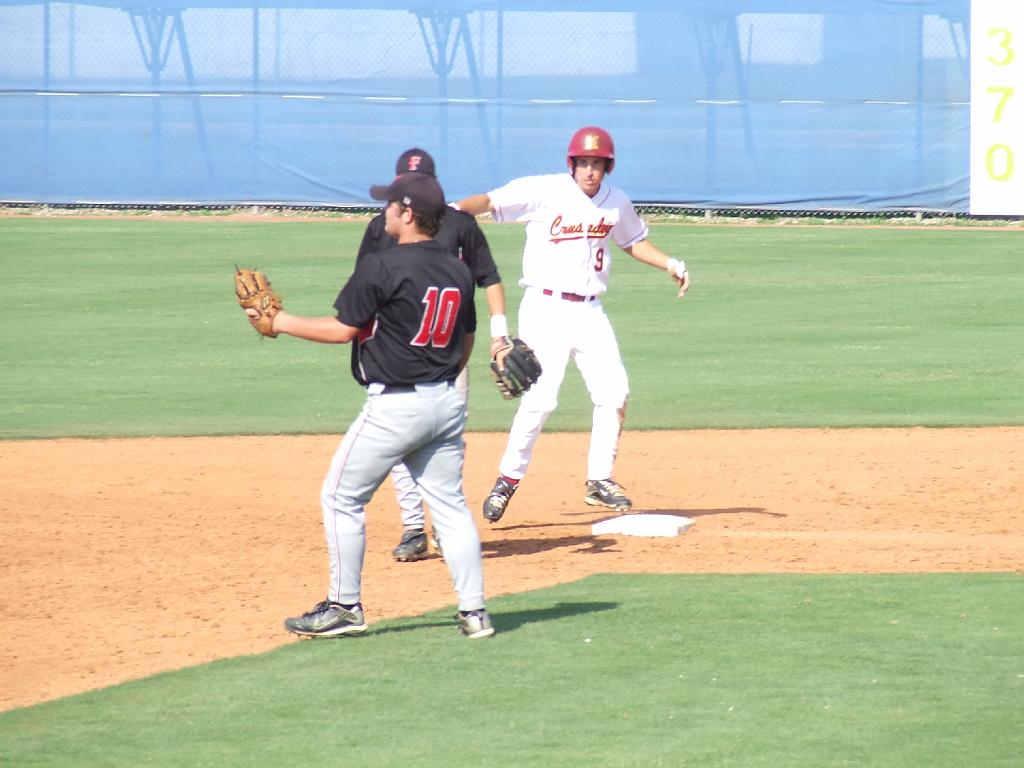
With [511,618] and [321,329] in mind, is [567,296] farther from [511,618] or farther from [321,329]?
[321,329]

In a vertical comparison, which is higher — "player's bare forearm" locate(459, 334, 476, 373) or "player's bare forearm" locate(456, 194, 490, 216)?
"player's bare forearm" locate(456, 194, 490, 216)

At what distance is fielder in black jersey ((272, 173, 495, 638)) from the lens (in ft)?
18.4

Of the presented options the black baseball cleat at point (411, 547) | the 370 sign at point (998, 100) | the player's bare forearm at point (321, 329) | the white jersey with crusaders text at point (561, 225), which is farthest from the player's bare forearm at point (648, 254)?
the 370 sign at point (998, 100)

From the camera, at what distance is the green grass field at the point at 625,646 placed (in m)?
4.73

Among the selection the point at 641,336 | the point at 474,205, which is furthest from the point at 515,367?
the point at 641,336

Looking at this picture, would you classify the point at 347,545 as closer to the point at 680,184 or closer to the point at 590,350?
the point at 590,350

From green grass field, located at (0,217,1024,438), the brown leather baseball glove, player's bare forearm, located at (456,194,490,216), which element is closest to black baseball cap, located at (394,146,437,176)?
player's bare forearm, located at (456,194,490,216)

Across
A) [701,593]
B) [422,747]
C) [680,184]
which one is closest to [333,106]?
[680,184]

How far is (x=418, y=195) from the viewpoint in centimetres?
561

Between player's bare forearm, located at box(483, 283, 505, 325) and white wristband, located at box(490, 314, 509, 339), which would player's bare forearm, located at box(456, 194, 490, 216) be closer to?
player's bare forearm, located at box(483, 283, 505, 325)

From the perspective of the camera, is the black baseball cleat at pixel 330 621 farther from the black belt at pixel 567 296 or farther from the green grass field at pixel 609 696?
the black belt at pixel 567 296

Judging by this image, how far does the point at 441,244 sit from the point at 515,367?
0.67 meters

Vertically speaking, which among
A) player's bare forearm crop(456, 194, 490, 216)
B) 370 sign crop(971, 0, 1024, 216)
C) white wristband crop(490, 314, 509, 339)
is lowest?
white wristband crop(490, 314, 509, 339)

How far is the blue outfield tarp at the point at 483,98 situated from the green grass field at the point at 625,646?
381 inches
